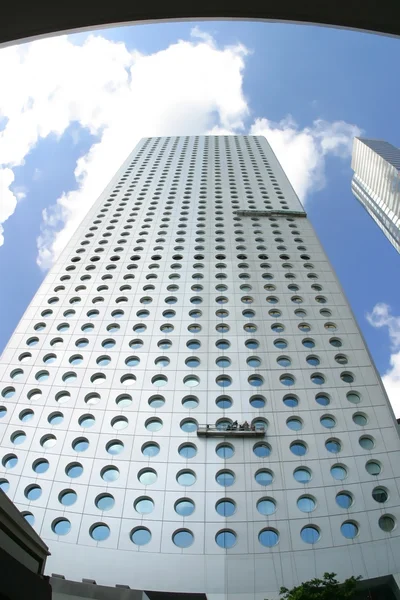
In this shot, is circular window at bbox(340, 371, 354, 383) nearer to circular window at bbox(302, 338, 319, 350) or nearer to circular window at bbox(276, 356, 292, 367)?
circular window at bbox(302, 338, 319, 350)

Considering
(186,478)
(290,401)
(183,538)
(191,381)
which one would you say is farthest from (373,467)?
(191,381)

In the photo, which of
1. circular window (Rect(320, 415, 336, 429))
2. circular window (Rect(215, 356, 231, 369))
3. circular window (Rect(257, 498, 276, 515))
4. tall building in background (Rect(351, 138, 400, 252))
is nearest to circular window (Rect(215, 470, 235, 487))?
circular window (Rect(257, 498, 276, 515))

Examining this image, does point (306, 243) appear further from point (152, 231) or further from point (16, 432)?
point (16, 432)

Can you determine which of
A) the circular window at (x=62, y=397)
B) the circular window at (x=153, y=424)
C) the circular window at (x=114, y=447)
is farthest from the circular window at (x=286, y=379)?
the circular window at (x=62, y=397)

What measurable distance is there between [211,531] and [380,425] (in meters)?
9.24

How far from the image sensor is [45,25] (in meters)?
5.74

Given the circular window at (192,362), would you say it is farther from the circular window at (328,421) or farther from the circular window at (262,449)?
the circular window at (328,421)

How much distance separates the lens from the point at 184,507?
2036 cm

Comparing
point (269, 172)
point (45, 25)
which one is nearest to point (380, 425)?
point (45, 25)

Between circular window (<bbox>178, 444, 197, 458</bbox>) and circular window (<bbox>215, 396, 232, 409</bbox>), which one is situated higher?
circular window (<bbox>215, 396, 232, 409</bbox>)

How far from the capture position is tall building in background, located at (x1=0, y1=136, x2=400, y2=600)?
1909 centimetres

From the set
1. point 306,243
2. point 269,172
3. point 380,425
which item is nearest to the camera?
point 380,425

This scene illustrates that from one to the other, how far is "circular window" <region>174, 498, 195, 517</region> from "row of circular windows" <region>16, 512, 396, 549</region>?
0.64m

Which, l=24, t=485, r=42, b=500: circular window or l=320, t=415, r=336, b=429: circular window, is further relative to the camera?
l=320, t=415, r=336, b=429: circular window
